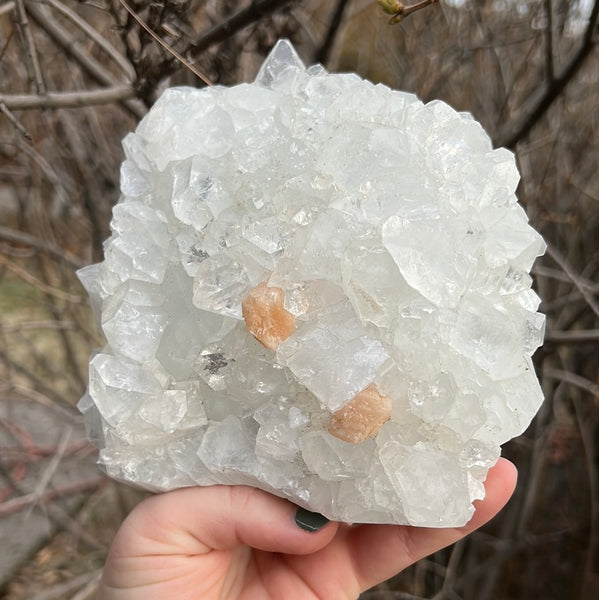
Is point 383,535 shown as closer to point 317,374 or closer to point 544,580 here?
point 317,374

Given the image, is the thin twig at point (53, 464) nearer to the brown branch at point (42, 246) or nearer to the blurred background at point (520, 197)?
the blurred background at point (520, 197)

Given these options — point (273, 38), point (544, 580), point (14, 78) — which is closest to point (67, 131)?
point (14, 78)

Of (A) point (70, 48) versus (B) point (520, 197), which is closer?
(A) point (70, 48)

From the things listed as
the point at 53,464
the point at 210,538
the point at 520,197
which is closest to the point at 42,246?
the point at 53,464

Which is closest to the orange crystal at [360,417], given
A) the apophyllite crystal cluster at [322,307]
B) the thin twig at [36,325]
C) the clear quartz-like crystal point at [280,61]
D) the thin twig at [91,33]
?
the apophyllite crystal cluster at [322,307]

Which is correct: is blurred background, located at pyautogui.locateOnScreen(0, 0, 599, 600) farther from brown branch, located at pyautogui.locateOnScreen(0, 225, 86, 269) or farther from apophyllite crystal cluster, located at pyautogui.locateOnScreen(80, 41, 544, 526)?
apophyllite crystal cluster, located at pyautogui.locateOnScreen(80, 41, 544, 526)

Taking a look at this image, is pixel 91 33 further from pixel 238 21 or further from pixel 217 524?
pixel 217 524
